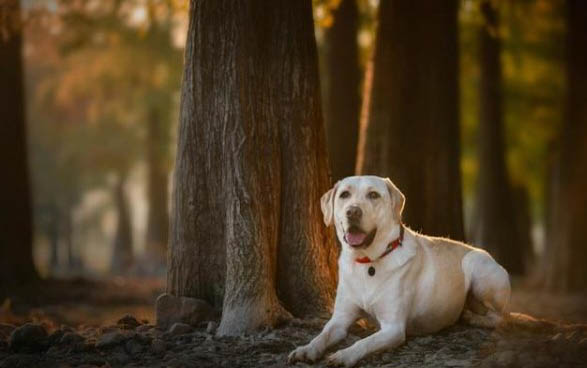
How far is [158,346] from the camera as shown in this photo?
7461 mm

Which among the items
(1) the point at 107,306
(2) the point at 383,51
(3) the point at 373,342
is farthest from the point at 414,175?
(1) the point at 107,306

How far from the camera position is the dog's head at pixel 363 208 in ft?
23.3

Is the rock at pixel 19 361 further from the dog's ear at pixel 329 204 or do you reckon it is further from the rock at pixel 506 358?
the rock at pixel 506 358

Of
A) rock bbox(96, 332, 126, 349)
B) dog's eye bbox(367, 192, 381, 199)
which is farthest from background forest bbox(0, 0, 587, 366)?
dog's eye bbox(367, 192, 381, 199)

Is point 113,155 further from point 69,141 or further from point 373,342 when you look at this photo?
point 373,342

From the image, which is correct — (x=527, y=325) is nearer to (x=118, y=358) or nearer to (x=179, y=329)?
(x=179, y=329)

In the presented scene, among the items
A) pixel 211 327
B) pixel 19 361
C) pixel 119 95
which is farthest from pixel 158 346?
pixel 119 95

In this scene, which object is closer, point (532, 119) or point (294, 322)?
point (294, 322)

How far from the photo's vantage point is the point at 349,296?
296 inches

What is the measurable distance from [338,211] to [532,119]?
19358mm

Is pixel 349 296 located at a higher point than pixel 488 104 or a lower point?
lower

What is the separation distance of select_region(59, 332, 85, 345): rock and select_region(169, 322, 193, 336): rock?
2.65ft

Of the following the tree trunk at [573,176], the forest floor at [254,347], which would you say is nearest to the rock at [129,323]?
the forest floor at [254,347]

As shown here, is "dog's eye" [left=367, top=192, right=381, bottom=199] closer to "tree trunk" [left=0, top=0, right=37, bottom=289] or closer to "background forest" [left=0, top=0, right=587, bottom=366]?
"background forest" [left=0, top=0, right=587, bottom=366]
